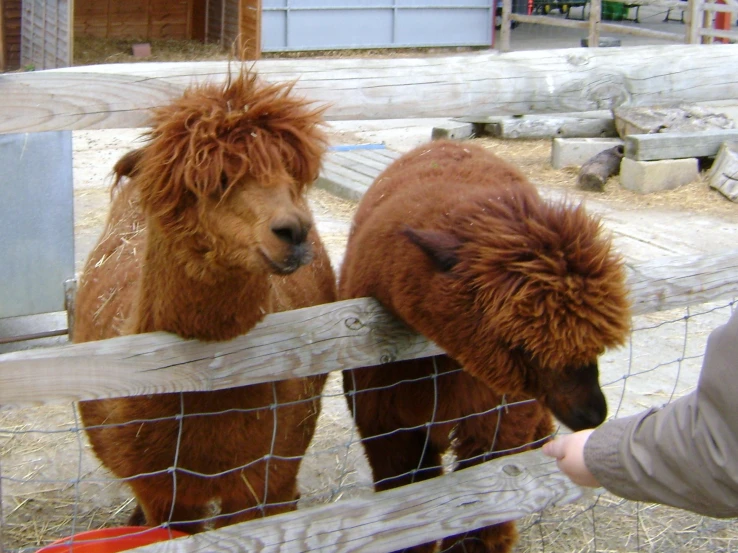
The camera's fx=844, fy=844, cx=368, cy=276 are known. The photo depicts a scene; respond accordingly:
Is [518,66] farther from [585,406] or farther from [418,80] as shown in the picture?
[585,406]

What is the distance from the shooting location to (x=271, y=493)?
2844 mm

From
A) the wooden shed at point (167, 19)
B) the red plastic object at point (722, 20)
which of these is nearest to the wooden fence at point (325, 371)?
the wooden shed at point (167, 19)

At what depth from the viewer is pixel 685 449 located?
62.1 inches

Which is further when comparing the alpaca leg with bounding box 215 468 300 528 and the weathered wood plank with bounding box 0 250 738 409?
the alpaca leg with bounding box 215 468 300 528

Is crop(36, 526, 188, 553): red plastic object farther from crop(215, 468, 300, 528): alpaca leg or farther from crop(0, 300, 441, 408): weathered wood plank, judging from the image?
crop(0, 300, 441, 408): weathered wood plank

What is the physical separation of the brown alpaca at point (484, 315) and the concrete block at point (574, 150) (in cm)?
654

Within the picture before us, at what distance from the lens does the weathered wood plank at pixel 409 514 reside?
2.30 m

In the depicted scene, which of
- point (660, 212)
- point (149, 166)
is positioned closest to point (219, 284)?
point (149, 166)

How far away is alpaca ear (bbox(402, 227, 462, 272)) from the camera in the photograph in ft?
8.13

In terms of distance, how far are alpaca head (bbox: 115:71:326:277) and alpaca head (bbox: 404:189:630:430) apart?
49 cm

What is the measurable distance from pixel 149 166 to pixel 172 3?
57.6ft

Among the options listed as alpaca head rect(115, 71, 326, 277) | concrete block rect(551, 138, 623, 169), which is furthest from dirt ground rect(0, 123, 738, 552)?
concrete block rect(551, 138, 623, 169)

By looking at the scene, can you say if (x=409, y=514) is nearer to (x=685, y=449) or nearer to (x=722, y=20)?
(x=685, y=449)

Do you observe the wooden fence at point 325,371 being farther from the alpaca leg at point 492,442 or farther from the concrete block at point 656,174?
the concrete block at point 656,174
